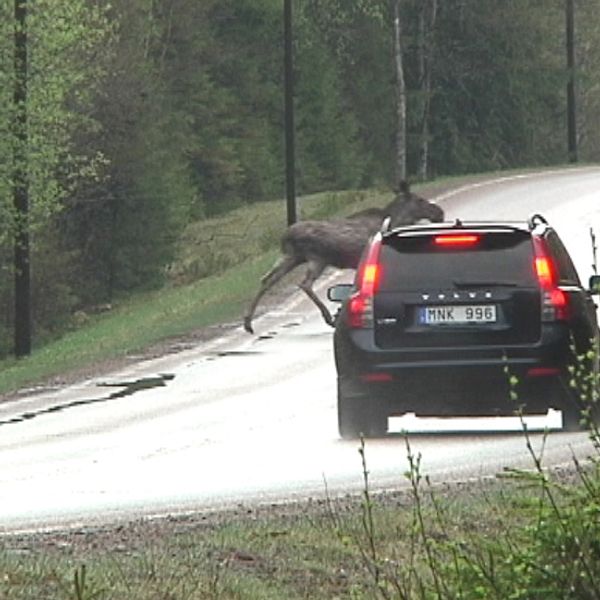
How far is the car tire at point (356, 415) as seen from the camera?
1848cm

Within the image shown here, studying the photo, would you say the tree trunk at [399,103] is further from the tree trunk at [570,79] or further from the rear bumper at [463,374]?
the rear bumper at [463,374]

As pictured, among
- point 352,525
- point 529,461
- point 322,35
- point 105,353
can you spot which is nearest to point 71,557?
point 352,525

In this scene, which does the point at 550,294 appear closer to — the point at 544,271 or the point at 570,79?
the point at 544,271

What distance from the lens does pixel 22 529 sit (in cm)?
1338

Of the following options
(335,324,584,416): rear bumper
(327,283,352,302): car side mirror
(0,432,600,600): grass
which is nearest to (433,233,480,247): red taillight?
(335,324,584,416): rear bumper

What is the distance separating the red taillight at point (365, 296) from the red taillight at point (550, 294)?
46.1 inches

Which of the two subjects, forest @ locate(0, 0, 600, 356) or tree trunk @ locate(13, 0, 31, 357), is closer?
tree trunk @ locate(13, 0, 31, 357)

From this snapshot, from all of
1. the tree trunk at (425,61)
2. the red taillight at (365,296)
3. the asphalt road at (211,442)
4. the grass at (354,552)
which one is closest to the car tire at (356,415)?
the asphalt road at (211,442)

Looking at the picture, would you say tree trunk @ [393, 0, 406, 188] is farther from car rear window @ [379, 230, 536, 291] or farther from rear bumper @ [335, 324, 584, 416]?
rear bumper @ [335, 324, 584, 416]

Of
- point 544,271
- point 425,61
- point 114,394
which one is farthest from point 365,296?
point 425,61

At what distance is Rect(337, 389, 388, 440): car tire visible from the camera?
18.5 meters

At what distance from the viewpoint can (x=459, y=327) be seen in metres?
18.2

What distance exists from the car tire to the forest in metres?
33.8

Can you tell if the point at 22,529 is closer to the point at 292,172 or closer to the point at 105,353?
the point at 105,353
